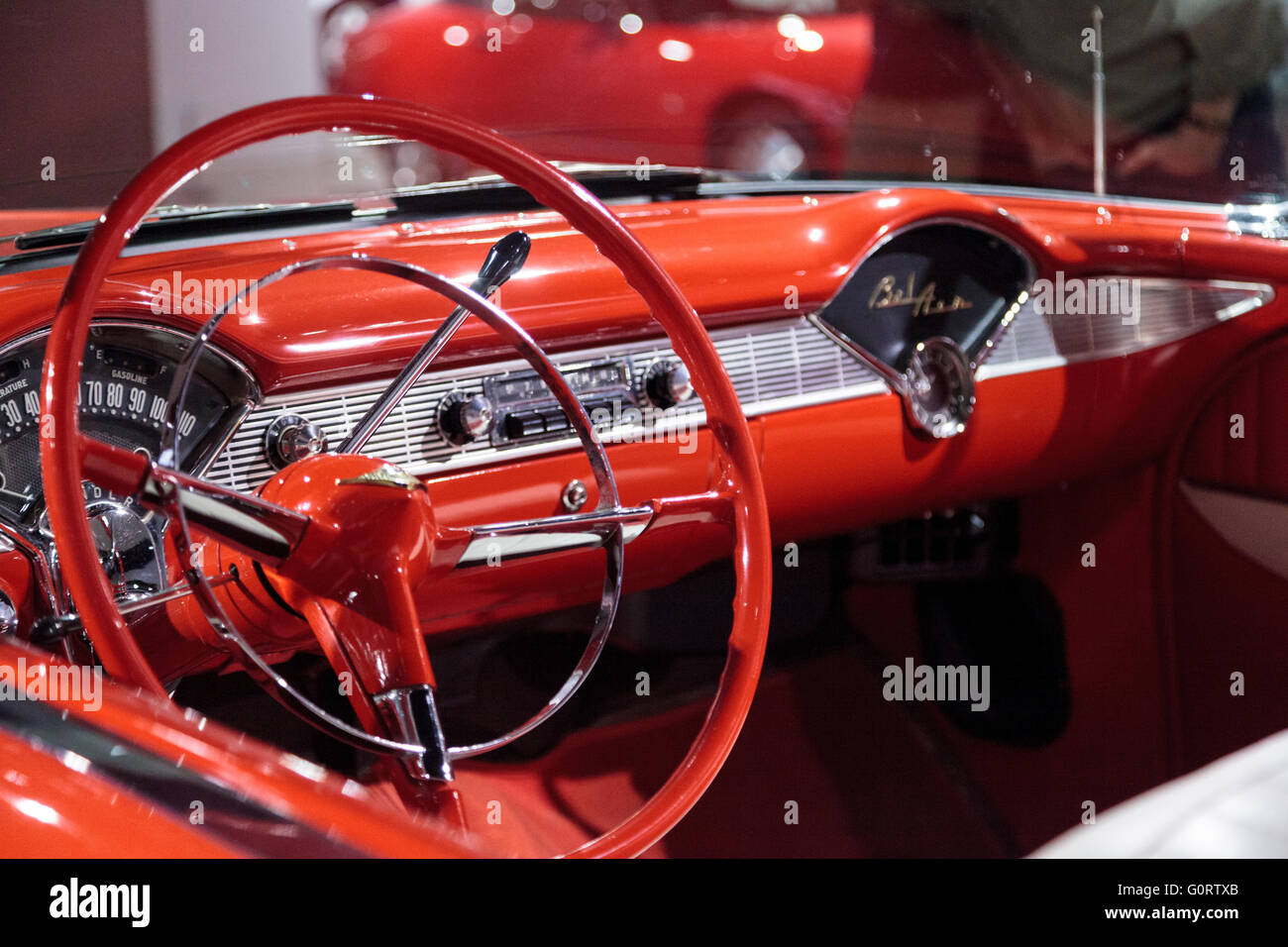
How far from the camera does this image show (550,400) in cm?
124

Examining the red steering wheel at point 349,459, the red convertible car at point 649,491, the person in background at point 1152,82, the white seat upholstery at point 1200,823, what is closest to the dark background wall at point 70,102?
the red convertible car at point 649,491

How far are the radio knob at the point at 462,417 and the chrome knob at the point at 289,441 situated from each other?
138mm

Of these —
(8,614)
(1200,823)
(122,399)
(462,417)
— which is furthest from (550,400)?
(1200,823)

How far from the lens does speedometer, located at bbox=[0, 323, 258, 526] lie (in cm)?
94

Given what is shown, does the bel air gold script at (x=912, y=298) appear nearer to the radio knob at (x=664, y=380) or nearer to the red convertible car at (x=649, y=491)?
Result: the red convertible car at (x=649, y=491)

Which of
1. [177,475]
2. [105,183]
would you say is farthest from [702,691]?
[177,475]

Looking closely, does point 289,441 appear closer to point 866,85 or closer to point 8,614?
point 8,614

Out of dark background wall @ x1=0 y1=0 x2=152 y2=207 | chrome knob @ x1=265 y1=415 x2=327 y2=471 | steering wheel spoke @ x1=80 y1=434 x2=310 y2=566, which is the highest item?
dark background wall @ x1=0 y1=0 x2=152 y2=207

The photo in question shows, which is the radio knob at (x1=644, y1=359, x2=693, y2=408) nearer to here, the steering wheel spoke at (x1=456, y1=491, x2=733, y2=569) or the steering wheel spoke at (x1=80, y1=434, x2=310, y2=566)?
the steering wheel spoke at (x1=456, y1=491, x2=733, y2=569)

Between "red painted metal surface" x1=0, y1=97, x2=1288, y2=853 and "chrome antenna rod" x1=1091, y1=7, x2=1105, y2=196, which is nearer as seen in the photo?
"red painted metal surface" x1=0, y1=97, x2=1288, y2=853

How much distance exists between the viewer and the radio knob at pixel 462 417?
3.80ft

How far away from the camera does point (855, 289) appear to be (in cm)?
149

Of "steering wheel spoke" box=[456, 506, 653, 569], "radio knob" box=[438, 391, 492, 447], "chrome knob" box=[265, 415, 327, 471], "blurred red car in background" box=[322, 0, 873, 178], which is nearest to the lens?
"steering wheel spoke" box=[456, 506, 653, 569]

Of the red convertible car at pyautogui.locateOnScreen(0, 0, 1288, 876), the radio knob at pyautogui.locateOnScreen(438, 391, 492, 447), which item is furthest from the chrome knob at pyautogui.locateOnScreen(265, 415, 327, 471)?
the radio knob at pyautogui.locateOnScreen(438, 391, 492, 447)
